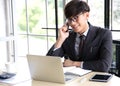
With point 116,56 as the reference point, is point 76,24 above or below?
above

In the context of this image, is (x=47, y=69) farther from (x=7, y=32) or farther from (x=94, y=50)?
(x=7, y=32)

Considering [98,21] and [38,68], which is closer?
[38,68]

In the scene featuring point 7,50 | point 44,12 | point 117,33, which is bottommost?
point 7,50

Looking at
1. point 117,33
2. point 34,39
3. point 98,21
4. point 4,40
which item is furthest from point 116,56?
point 34,39

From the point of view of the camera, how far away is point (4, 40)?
17.4ft

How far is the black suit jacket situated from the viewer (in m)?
2.05

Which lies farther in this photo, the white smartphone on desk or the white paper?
the white paper

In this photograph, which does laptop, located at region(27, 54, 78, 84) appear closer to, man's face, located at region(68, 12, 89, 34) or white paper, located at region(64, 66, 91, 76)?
white paper, located at region(64, 66, 91, 76)

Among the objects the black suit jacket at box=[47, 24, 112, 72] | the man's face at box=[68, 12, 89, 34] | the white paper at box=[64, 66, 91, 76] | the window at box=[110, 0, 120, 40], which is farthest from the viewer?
the window at box=[110, 0, 120, 40]

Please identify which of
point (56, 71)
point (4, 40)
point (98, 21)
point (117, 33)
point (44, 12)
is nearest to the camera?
point (56, 71)

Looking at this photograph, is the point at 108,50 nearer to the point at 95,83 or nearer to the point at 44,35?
the point at 95,83

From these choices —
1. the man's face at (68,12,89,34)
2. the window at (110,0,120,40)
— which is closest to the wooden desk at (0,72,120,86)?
the man's face at (68,12,89,34)

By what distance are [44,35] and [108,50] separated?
4.04 metres

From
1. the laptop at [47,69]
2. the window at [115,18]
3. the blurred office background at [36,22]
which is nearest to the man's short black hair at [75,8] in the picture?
the laptop at [47,69]
